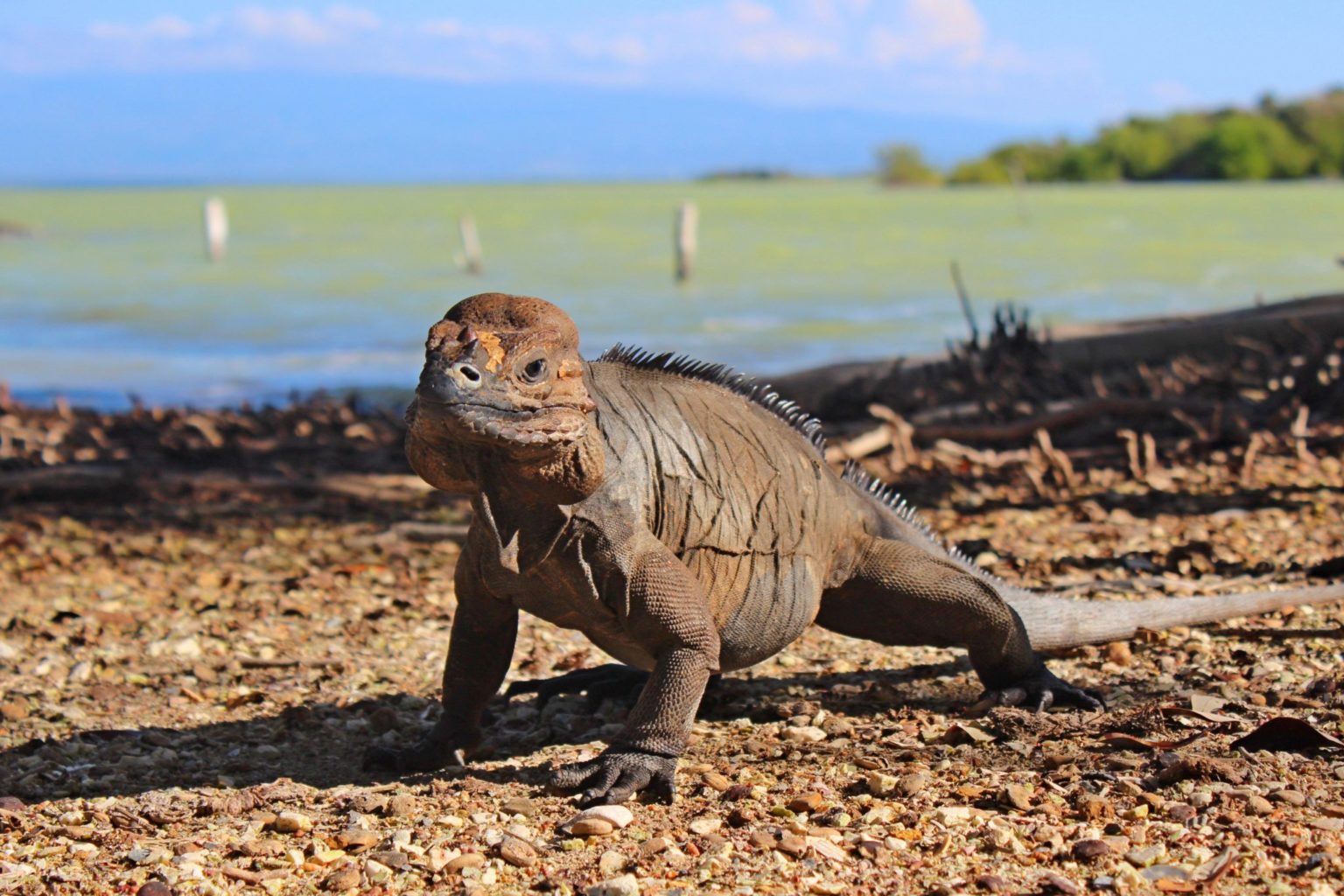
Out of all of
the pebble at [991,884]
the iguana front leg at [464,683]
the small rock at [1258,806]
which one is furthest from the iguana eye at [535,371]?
the small rock at [1258,806]

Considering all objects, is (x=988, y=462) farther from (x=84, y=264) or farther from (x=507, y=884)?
(x=84, y=264)

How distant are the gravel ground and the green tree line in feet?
376

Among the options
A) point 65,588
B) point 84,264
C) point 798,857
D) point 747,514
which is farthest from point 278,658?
point 84,264

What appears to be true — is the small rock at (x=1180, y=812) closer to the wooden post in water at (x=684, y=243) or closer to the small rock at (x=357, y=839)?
the small rock at (x=357, y=839)

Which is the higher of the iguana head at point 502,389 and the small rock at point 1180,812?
the iguana head at point 502,389

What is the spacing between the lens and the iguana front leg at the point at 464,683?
16.2 ft

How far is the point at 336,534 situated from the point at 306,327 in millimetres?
17986

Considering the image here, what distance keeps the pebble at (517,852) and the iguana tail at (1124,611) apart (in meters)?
2.21

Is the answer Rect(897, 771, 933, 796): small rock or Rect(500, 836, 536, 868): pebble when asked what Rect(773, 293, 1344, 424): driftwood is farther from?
Rect(500, 836, 536, 868): pebble

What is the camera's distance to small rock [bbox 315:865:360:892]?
155 inches

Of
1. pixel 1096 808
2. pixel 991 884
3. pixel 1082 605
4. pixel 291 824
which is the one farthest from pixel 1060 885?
pixel 1082 605

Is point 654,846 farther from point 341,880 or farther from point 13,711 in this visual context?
point 13,711

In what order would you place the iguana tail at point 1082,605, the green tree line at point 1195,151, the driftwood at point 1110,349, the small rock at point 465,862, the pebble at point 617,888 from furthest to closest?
the green tree line at point 1195,151, the driftwood at point 1110,349, the iguana tail at point 1082,605, the small rock at point 465,862, the pebble at point 617,888

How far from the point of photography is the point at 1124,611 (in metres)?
5.97
